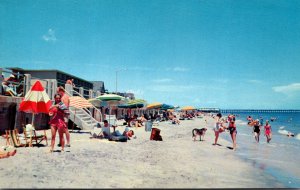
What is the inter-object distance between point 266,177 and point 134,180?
4287 millimetres

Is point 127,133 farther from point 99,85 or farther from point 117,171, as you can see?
point 99,85

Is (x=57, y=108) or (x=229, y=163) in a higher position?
(x=57, y=108)

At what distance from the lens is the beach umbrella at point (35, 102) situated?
31.9 feet

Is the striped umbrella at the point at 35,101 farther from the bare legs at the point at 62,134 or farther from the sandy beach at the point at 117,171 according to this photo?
the bare legs at the point at 62,134

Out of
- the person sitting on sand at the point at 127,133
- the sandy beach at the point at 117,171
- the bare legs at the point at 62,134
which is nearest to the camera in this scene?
the sandy beach at the point at 117,171

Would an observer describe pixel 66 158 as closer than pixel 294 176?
Yes

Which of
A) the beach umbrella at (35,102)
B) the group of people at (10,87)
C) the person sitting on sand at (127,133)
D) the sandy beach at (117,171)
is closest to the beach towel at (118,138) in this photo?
the person sitting on sand at (127,133)

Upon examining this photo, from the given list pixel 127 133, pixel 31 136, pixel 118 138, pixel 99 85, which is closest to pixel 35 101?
pixel 31 136

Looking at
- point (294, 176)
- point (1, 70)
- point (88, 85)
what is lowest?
point (294, 176)

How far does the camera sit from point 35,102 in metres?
9.78

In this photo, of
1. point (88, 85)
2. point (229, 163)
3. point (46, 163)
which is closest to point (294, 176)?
point (229, 163)

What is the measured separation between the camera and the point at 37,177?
5.84 m

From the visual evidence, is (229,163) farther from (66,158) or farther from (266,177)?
(66,158)

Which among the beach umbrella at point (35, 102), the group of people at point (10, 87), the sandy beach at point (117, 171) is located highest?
the group of people at point (10, 87)
